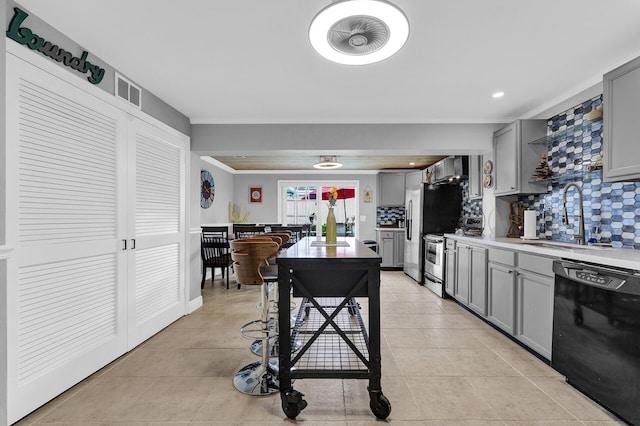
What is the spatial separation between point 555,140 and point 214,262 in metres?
4.76

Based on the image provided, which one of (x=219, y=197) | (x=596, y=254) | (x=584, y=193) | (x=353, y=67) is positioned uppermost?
(x=353, y=67)

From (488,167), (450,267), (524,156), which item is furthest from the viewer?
(450,267)

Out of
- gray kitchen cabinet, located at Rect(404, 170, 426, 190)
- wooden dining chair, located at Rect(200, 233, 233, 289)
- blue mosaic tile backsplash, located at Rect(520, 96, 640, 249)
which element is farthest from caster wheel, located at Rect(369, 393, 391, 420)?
gray kitchen cabinet, located at Rect(404, 170, 426, 190)

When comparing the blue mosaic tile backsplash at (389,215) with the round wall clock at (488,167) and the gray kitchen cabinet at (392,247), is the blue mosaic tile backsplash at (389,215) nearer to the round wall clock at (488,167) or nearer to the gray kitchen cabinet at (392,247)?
the gray kitchen cabinet at (392,247)

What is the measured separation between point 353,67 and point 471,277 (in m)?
2.67

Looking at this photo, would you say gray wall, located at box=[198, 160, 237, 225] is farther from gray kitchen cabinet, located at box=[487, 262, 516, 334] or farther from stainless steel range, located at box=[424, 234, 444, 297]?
gray kitchen cabinet, located at box=[487, 262, 516, 334]

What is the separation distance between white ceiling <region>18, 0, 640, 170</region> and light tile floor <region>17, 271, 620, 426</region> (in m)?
2.36

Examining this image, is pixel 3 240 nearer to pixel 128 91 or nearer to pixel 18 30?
pixel 18 30

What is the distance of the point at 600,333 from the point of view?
6.22 feet

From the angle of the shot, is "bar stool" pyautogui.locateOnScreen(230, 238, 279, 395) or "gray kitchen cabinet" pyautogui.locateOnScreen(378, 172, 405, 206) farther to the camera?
"gray kitchen cabinet" pyautogui.locateOnScreen(378, 172, 405, 206)

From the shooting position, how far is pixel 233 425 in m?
1.76

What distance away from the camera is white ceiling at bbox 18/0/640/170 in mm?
1854

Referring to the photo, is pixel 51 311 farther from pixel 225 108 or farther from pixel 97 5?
pixel 225 108

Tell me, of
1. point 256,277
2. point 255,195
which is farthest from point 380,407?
point 255,195
